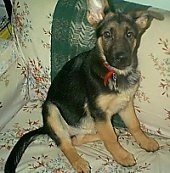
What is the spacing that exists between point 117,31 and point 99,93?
244mm

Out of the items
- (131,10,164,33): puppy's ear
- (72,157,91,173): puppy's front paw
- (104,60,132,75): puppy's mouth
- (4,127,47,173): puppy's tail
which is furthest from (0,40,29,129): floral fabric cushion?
(131,10,164,33): puppy's ear

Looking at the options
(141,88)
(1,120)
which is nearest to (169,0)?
(141,88)

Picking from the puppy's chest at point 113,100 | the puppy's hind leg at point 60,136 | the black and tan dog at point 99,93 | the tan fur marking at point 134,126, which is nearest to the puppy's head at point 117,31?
the black and tan dog at point 99,93

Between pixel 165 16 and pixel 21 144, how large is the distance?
73 centimetres

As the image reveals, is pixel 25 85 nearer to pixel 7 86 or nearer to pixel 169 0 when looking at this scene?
pixel 7 86

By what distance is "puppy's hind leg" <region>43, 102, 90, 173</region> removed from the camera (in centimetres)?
186

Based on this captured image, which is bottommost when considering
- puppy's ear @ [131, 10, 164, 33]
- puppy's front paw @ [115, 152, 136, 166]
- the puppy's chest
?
puppy's front paw @ [115, 152, 136, 166]

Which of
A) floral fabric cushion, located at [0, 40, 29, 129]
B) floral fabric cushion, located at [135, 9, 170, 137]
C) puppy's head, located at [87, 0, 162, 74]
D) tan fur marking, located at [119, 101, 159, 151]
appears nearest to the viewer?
puppy's head, located at [87, 0, 162, 74]

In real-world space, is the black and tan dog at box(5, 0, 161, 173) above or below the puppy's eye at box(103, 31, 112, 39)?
below

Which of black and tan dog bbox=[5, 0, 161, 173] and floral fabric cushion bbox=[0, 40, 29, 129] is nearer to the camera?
black and tan dog bbox=[5, 0, 161, 173]

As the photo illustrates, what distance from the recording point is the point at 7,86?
2.12m

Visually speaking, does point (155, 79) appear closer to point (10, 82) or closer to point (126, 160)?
point (126, 160)

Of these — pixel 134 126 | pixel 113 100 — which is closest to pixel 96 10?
pixel 113 100

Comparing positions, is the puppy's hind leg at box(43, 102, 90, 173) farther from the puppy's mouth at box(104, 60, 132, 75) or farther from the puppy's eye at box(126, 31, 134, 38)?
the puppy's eye at box(126, 31, 134, 38)
